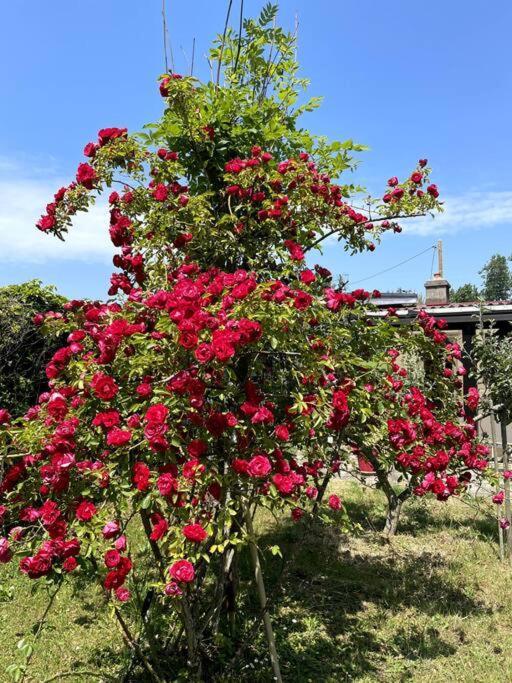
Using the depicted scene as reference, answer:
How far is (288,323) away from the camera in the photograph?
2.11 meters

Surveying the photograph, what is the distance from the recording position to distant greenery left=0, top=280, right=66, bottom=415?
5328 mm

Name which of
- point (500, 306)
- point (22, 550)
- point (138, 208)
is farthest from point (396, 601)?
point (500, 306)

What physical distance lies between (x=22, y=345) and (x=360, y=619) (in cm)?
419

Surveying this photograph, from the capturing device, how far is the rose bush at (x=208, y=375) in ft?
6.39

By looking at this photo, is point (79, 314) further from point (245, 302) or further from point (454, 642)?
point (454, 642)

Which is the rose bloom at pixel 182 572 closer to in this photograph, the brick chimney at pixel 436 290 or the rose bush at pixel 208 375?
the rose bush at pixel 208 375

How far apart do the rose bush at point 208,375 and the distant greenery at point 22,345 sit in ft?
8.81

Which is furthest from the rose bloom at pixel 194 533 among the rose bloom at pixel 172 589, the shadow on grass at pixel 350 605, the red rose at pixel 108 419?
the shadow on grass at pixel 350 605

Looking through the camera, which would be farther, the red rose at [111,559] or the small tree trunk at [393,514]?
the small tree trunk at [393,514]

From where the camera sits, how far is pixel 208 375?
212 centimetres

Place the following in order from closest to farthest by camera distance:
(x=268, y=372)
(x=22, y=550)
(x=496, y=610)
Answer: (x=22, y=550) → (x=268, y=372) → (x=496, y=610)

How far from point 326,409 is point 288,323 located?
0.43m

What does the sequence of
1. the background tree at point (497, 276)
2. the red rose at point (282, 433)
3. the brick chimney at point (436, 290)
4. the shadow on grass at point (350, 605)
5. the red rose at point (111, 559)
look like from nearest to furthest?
1. the red rose at point (111, 559)
2. the red rose at point (282, 433)
3. the shadow on grass at point (350, 605)
4. the brick chimney at point (436, 290)
5. the background tree at point (497, 276)

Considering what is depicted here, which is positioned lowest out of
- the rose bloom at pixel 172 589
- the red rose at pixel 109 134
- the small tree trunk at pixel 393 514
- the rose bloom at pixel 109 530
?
the small tree trunk at pixel 393 514
